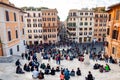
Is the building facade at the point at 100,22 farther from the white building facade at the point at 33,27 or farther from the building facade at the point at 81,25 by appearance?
the white building facade at the point at 33,27

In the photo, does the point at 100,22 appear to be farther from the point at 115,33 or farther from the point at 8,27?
the point at 8,27

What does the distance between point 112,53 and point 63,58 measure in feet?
31.9

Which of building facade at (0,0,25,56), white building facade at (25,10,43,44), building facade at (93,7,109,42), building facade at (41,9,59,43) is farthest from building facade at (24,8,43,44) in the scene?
building facade at (93,7,109,42)

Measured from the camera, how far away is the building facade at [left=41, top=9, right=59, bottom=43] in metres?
49.7

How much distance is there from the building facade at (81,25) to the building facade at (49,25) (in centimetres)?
694

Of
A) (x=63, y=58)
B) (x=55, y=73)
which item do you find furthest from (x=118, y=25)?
(x=55, y=73)

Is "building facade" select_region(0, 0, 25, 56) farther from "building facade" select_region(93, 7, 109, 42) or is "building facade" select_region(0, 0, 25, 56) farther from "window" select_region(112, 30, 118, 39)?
"building facade" select_region(93, 7, 109, 42)

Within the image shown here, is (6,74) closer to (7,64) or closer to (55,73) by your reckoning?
(7,64)

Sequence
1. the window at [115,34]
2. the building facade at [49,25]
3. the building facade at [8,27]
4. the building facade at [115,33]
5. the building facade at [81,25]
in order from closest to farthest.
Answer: the building facade at [8,27], the building facade at [115,33], the window at [115,34], the building facade at [49,25], the building facade at [81,25]

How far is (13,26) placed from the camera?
997 inches

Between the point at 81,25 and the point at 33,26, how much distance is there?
19706mm

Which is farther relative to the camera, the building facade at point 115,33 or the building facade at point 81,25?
the building facade at point 81,25

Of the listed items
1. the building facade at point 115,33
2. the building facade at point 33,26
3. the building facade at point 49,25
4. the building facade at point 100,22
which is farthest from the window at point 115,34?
the building facade at point 33,26

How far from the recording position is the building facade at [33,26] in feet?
160
